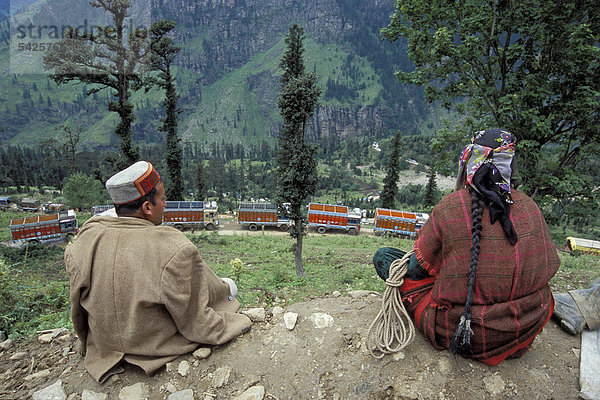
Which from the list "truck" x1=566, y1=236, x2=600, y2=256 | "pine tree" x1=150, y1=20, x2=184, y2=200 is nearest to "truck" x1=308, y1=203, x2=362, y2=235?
"pine tree" x1=150, y1=20, x2=184, y2=200

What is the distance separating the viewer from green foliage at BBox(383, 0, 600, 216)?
5605 millimetres

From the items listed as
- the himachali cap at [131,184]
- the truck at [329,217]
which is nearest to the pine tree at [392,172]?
the truck at [329,217]

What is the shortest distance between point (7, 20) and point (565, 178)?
28787 centimetres

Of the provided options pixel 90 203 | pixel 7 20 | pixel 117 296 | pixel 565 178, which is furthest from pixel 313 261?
pixel 7 20

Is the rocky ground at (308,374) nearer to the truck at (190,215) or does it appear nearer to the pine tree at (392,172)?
the truck at (190,215)

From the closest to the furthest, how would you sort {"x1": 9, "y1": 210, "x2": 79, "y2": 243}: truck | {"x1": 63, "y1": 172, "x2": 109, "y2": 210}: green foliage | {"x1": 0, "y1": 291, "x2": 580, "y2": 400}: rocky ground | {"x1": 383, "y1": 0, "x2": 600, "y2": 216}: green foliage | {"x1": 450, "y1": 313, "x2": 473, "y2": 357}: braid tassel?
{"x1": 450, "y1": 313, "x2": 473, "y2": 357}: braid tassel, {"x1": 0, "y1": 291, "x2": 580, "y2": 400}: rocky ground, {"x1": 383, "y1": 0, "x2": 600, "y2": 216}: green foliage, {"x1": 9, "y1": 210, "x2": 79, "y2": 243}: truck, {"x1": 63, "y1": 172, "x2": 109, "y2": 210}: green foliage

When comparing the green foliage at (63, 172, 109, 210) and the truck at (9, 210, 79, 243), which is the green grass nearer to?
the truck at (9, 210, 79, 243)

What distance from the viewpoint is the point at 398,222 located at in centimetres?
3120

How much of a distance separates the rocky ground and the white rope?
121 millimetres

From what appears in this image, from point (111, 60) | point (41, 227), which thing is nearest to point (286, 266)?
point (111, 60)

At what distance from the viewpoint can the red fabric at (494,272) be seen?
7.64 ft

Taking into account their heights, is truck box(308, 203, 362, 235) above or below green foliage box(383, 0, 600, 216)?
below

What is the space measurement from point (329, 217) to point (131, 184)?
2995cm

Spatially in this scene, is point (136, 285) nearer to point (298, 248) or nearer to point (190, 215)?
point (298, 248)
